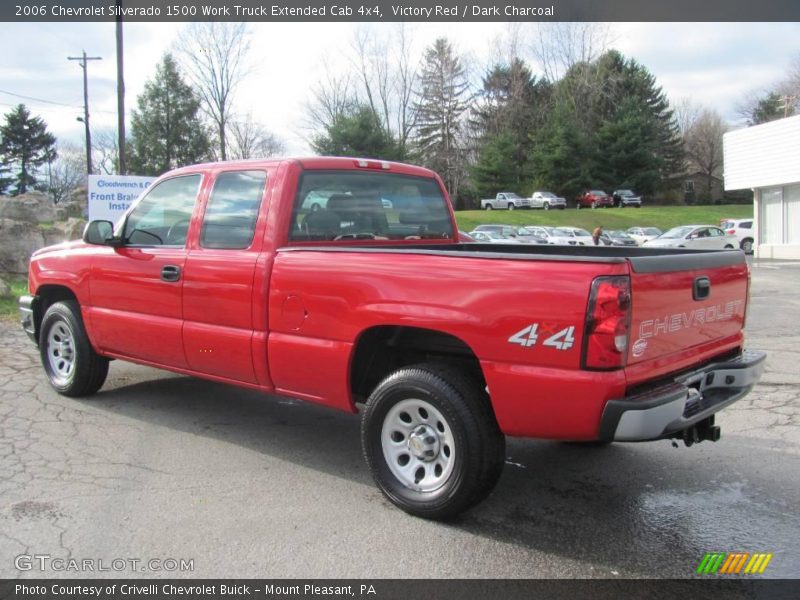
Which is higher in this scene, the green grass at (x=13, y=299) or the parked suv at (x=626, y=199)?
the parked suv at (x=626, y=199)

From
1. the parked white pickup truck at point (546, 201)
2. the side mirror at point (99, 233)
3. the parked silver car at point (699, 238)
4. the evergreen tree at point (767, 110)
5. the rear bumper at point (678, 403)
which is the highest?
the evergreen tree at point (767, 110)

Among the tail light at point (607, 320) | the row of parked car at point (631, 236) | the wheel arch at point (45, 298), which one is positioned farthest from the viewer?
the row of parked car at point (631, 236)

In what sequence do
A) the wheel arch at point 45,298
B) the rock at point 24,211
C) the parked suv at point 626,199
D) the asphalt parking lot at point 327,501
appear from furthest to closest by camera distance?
1. the parked suv at point 626,199
2. the rock at point 24,211
3. the wheel arch at point 45,298
4. the asphalt parking lot at point 327,501

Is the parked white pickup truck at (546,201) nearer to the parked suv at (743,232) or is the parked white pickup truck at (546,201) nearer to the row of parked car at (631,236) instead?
the row of parked car at (631,236)

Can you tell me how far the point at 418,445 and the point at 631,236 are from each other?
40013mm

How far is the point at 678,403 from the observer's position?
3.08 meters

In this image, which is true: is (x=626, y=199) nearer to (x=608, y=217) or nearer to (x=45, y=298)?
(x=608, y=217)

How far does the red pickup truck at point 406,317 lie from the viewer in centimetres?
300

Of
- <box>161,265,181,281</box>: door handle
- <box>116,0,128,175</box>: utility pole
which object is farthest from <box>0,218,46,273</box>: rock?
<box>161,265,181,281</box>: door handle

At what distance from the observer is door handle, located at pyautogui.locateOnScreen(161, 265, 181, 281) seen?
468cm

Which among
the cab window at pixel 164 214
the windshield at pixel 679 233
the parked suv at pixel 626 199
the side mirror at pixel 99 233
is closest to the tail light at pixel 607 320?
the cab window at pixel 164 214

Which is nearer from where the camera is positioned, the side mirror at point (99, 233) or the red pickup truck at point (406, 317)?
the red pickup truck at point (406, 317)

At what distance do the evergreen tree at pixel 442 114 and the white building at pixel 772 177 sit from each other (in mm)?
39349

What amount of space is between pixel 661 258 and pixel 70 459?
3.97m
